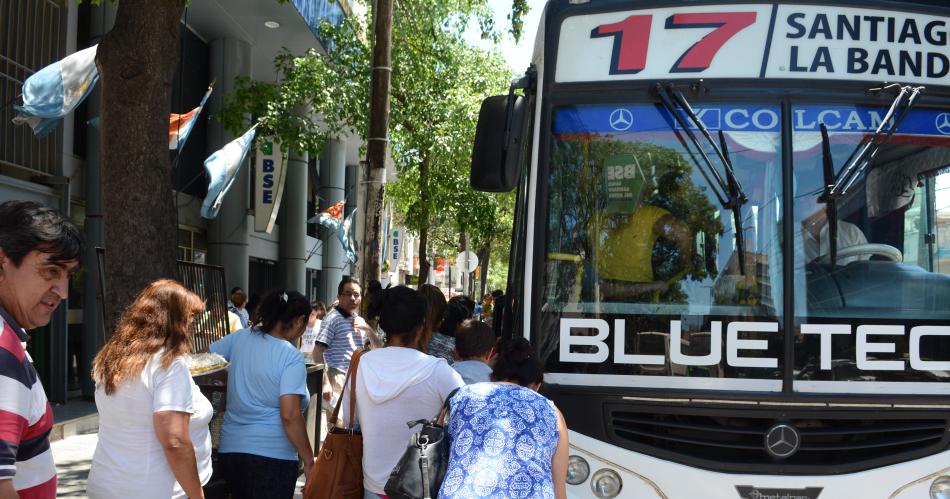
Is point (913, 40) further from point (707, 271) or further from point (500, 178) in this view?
point (500, 178)

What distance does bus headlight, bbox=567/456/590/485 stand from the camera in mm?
4355

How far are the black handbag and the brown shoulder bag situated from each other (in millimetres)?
944

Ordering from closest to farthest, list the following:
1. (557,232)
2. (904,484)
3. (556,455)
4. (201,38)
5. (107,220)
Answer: (556,455) < (904,484) < (557,232) < (107,220) < (201,38)

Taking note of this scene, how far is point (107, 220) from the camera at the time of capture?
20.2ft

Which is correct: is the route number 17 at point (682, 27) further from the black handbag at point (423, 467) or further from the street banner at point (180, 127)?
the street banner at point (180, 127)

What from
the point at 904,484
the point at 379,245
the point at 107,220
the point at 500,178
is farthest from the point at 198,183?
the point at 904,484

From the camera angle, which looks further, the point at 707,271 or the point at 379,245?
the point at 379,245

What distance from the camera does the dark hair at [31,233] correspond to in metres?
2.57

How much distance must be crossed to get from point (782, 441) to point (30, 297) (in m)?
3.16

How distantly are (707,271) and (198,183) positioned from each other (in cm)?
1578

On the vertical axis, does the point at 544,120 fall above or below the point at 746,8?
below

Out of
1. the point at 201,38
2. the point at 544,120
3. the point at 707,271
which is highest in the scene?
the point at 201,38

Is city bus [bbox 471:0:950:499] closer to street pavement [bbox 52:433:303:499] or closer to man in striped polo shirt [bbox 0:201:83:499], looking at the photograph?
man in striped polo shirt [bbox 0:201:83:499]

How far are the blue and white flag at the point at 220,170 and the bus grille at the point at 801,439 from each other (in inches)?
464
